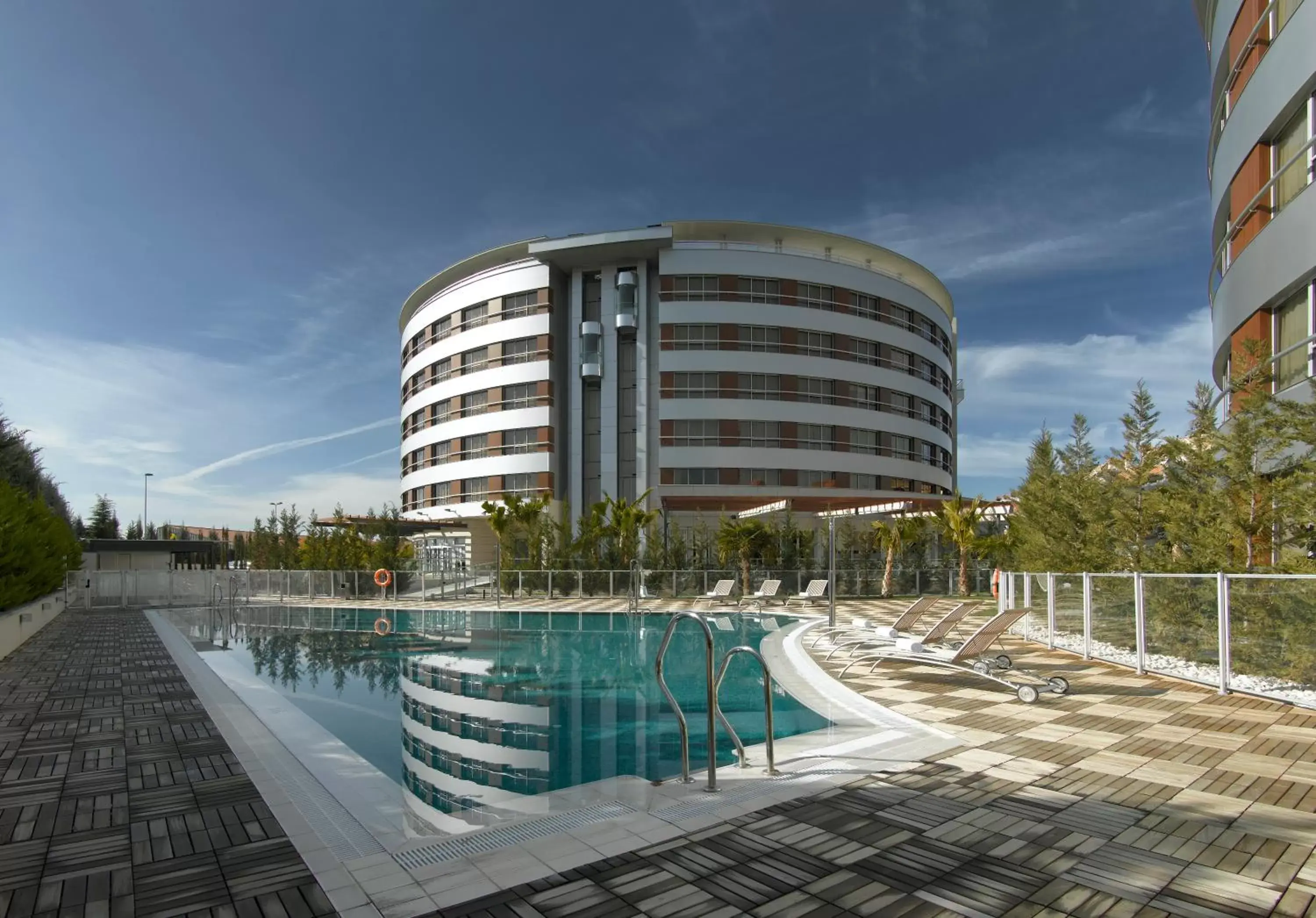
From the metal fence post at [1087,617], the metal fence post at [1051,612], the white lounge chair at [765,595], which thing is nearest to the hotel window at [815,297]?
the white lounge chair at [765,595]

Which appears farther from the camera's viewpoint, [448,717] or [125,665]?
[125,665]

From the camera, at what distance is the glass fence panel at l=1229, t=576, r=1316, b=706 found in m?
7.68

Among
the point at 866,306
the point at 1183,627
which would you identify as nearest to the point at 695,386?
the point at 866,306

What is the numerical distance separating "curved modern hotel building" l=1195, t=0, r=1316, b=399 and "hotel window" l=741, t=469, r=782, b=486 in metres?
21.9

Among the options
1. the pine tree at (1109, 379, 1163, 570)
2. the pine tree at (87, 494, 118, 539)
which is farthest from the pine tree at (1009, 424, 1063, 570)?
the pine tree at (87, 494, 118, 539)

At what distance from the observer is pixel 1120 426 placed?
1502cm

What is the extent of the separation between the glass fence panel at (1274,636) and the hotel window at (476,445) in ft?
120

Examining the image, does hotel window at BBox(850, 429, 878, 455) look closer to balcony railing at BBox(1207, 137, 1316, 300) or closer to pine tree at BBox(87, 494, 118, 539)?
balcony railing at BBox(1207, 137, 1316, 300)

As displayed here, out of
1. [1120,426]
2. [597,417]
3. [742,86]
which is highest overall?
[742,86]

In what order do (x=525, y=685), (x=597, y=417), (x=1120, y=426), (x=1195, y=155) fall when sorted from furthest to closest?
(x=597, y=417), (x=1195, y=155), (x=1120, y=426), (x=525, y=685)

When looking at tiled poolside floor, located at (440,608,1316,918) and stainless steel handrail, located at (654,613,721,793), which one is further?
stainless steel handrail, located at (654,613,721,793)

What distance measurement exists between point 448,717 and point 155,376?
27.9m

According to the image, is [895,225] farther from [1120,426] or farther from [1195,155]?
[1120,426]

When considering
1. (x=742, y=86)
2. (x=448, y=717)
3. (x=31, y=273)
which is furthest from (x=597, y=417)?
(x=448, y=717)
